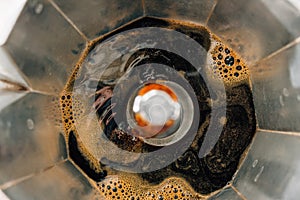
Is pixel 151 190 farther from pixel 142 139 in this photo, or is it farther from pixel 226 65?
pixel 226 65

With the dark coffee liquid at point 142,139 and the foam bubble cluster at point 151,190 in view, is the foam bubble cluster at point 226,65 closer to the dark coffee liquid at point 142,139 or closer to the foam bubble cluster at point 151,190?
the dark coffee liquid at point 142,139

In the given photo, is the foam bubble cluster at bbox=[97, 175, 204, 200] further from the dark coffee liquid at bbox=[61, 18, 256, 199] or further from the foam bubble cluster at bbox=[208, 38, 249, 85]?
the foam bubble cluster at bbox=[208, 38, 249, 85]

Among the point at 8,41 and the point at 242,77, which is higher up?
the point at 8,41

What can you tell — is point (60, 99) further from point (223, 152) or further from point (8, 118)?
point (223, 152)

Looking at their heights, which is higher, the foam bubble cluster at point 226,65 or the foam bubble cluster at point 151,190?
the foam bubble cluster at point 226,65

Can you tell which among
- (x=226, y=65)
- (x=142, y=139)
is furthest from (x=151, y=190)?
(x=226, y=65)

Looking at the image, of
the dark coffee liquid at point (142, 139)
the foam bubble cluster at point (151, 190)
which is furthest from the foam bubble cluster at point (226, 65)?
the foam bubble cluster at point (151, 190)

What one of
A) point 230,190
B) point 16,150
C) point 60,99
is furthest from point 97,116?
point 230,190

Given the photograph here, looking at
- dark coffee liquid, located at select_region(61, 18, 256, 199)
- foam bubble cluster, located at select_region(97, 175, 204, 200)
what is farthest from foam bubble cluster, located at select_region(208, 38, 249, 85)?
foam bubble cluster, located at select_region(97, 175, 204, 200)
